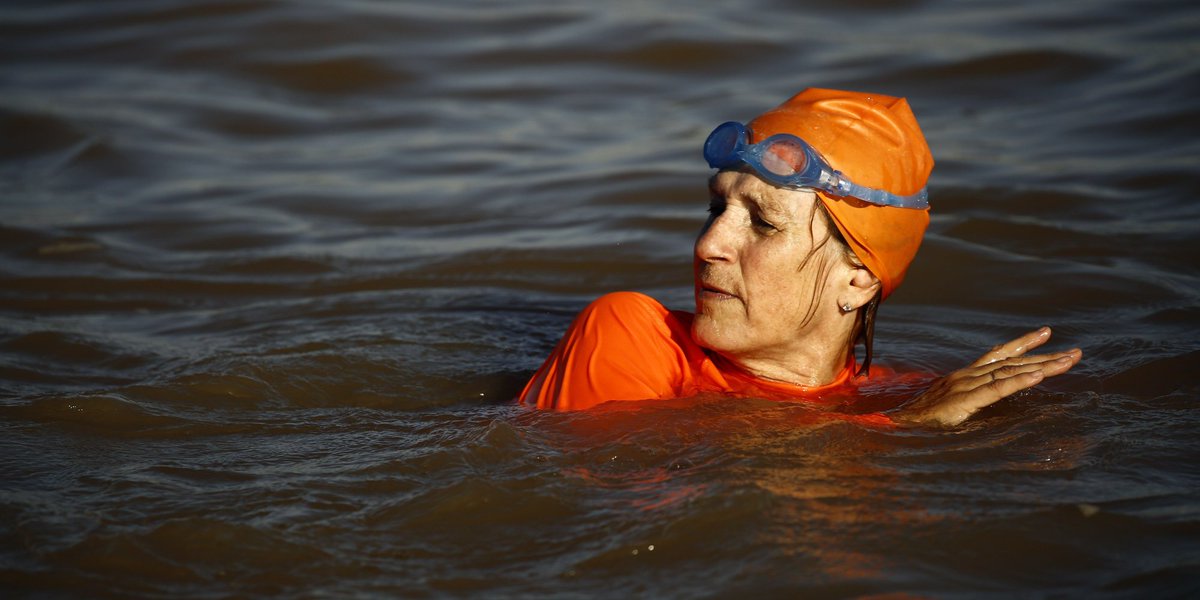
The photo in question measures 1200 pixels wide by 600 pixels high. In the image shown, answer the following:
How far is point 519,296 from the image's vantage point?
6.47 meters

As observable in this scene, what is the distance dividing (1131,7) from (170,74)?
8.34m

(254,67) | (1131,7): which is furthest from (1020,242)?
(254,67)

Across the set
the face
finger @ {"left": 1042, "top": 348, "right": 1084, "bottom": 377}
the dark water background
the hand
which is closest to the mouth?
the face

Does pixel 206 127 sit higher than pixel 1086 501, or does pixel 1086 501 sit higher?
pixel 206 127

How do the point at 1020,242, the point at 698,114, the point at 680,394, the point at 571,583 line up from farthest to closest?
1. the point at 698,114
2. the point at 1020,242
3. the point at 680,394
4. the point at 571,583

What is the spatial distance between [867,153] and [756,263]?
1.63 ft

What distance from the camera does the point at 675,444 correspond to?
12.9ft

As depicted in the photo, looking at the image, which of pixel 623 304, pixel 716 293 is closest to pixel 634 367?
pixel 623 304

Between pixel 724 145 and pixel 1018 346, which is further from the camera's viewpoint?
pixel 1018 346

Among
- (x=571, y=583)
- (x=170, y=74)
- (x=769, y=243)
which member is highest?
(x=170, y=74)

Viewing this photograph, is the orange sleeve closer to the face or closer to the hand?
the face

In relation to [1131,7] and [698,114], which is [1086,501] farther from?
[1131,7]

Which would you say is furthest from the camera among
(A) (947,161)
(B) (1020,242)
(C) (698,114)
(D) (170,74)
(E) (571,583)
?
(D) (170,74)

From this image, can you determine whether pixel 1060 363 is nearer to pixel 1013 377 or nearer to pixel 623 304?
pixel 1013 377
